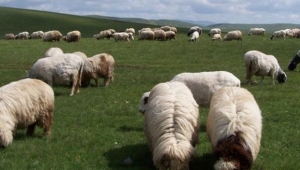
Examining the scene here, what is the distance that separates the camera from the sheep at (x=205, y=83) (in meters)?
14.0

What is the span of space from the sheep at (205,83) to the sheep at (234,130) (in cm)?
343

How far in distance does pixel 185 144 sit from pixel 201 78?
5.34m

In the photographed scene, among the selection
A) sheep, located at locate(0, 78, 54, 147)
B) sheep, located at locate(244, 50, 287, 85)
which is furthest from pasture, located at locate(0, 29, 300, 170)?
sheep, located at locate(244, 50, 287, 85)

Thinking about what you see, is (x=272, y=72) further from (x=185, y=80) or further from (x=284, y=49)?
(x=284, y=49)

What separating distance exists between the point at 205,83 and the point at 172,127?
193 inches

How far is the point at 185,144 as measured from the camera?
9.14 metres

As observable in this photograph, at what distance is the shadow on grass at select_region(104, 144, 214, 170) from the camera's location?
10070 millimetres

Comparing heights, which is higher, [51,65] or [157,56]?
[51,65]

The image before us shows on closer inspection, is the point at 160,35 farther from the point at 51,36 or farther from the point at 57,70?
the point at 57,70

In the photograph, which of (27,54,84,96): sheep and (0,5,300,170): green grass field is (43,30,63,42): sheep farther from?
(27,54,84,96): sheep

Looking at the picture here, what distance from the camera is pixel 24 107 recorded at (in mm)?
11664

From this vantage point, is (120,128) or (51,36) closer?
(120,128)

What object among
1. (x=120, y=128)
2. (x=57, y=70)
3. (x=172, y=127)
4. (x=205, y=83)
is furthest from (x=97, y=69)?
(x=172, y=127)

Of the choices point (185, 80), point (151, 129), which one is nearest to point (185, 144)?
point (151, 129)
